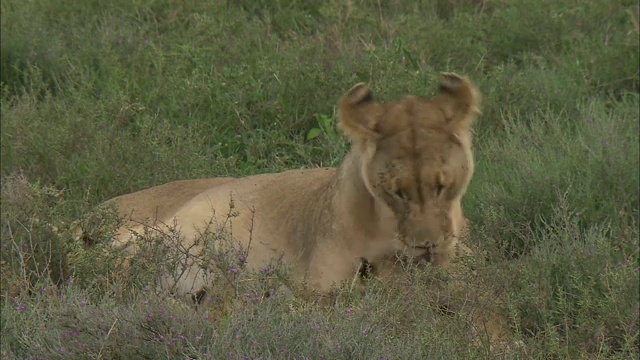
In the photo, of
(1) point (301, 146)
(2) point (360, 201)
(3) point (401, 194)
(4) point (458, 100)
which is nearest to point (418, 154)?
(3) point (401, 194)

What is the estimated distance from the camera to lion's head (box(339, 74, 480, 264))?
16.8 feet

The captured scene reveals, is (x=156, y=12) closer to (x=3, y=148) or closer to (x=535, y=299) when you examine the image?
(x=3, y=148)

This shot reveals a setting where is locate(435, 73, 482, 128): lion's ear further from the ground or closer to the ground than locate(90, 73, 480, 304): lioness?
further from the ground

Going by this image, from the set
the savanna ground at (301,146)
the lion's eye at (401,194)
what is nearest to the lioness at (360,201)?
the lion's eye at (401,194)

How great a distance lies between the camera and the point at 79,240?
609cm

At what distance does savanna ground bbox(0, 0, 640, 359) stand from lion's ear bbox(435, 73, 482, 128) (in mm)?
436

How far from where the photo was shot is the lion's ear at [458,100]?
537 centimetres

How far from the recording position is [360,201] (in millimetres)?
5668

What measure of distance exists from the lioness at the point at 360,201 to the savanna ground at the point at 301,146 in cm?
21

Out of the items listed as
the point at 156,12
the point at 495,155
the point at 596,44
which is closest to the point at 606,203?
the point at 495,155

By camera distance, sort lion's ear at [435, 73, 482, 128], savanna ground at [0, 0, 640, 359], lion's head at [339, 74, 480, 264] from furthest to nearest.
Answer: lion's ear at [435, 73, 482, 128] < lion's head at [339, 74, 480, 264] < savanna ground at [0, 0, 640, 359]

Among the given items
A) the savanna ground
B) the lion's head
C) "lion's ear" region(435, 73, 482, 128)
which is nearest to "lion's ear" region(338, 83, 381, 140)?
the lion's head

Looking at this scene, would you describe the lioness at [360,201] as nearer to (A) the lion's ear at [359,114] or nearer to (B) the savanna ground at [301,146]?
(A) the lion's ear at [359,114]

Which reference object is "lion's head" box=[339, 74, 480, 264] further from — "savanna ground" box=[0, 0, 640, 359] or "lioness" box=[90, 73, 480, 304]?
"savanna ground" box=[0, 0, 640, 359]
